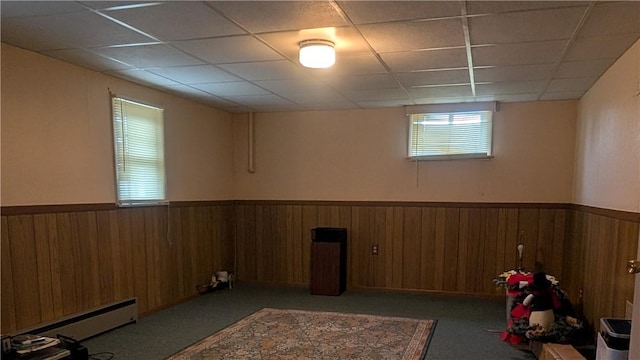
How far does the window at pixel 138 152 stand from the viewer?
3877 millimetres

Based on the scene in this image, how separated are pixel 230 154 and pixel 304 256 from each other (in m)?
1.72

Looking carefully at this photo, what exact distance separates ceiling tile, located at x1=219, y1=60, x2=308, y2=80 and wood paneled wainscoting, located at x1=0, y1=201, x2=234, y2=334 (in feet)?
5.52

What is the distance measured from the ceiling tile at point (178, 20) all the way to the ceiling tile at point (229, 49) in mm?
112

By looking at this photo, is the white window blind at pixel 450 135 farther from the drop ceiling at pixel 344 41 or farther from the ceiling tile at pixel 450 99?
the drop ceiling at pixel 344 41

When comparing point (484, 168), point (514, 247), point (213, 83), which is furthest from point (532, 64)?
point (213, 83)

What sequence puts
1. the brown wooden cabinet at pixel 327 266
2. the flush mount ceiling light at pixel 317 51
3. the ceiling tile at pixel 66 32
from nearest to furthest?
the ceiling tile at pixel 66 32 → the flush mount ceiling light at pixel 317 51 → the brown wooden cabinet at pixel 327 266

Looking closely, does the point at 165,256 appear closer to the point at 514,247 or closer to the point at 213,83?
the point at 213,83

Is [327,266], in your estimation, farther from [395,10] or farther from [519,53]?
[395,10]

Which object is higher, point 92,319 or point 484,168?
point 484,168

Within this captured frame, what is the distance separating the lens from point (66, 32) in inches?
105

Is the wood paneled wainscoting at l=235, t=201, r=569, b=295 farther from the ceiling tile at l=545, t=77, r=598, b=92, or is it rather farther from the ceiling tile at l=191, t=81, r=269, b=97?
the ceiling tile at l=191, t=81, r=269, b=97

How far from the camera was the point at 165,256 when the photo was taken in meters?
4.49

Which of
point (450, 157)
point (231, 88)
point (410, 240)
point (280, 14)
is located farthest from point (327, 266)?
point (280, 14)

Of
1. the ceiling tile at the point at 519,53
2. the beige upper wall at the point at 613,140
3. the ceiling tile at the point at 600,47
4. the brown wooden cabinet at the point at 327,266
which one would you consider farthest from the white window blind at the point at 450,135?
the ceiling tile at the point at 600,47
